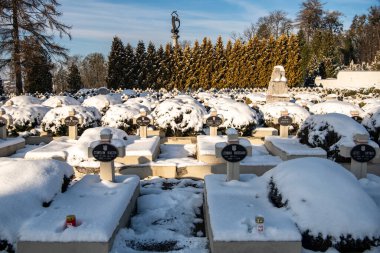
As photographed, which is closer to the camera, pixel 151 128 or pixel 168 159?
pixel 168 159

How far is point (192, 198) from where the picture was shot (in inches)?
280

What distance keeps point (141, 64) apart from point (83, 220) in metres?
41.6

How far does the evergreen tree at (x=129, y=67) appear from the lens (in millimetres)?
44500

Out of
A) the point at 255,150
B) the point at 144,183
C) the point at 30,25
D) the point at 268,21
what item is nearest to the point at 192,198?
the point at 144,183

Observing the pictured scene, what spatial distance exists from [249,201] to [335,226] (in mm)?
1406

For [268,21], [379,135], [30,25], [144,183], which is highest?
[268,21]

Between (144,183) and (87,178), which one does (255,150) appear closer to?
(144,183)

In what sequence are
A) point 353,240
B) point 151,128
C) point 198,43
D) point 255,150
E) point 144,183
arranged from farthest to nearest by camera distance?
point 198,43 < point 151,128 < point 255,150 < point 144,183 < point 353,240

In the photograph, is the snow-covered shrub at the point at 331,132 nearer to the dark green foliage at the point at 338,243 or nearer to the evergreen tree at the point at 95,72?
Result: the dark green foliage at the point at 338,243

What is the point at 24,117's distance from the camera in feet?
46.0

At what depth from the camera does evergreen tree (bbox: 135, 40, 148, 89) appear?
148ft

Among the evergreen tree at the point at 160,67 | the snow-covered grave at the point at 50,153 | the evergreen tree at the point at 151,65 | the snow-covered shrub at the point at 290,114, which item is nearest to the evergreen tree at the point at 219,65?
the evergreen tree at the point at 160,67

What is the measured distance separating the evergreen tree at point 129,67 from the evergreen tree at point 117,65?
0.88 ft

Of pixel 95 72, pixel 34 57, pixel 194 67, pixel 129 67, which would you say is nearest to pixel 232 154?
pixel 34 57
